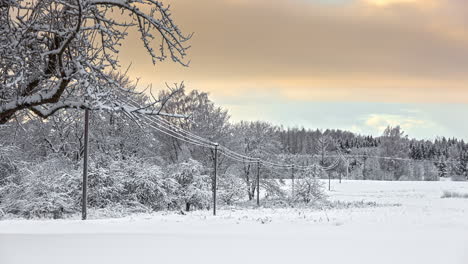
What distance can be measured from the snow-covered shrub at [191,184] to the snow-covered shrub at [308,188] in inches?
423

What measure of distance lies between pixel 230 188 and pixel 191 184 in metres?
6.11

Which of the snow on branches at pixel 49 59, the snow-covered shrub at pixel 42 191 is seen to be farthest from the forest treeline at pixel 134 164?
the snow on branches at pixel 49 59

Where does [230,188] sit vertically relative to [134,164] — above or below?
below

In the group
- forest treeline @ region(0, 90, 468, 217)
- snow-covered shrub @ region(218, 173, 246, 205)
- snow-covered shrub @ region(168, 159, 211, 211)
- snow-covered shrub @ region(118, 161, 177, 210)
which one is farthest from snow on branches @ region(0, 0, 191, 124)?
snow-covered shrub @ region(218, 173, 246, 205)

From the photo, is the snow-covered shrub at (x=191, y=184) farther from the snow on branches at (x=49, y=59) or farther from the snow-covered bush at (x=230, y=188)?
the snow on branches at (x=49, y=59)

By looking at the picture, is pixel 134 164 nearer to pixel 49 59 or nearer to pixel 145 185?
pixel 145 185

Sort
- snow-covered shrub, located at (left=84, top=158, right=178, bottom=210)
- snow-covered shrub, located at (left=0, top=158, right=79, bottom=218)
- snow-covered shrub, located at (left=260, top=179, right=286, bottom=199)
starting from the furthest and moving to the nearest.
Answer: snow-covered shrub, located at (left=260, top=179, right=286, bottom=199) → snow-covered shrub, located at (left=84, top=158, right=178, bottom=210) → snow-covered shrub, located at (left=0, top=158, right=79, bottom=218)

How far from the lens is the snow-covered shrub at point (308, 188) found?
43325 mm

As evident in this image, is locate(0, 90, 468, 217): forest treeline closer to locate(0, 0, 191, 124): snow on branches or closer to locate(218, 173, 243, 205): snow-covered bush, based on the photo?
locate(218, 173, 243, 205): snow-covered bush

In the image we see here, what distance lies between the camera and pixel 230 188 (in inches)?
1619

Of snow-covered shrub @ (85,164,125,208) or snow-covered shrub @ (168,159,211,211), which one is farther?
snow-covered shrub @ (168,159,211,211)

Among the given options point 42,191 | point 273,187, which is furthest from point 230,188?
point 42,191

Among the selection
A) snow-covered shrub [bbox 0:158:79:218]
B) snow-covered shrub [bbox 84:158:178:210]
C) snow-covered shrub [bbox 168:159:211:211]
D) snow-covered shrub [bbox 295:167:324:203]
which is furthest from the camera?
snow-covered shrub [bbox 295:167:324:203]

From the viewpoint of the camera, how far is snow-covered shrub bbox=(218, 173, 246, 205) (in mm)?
40062
